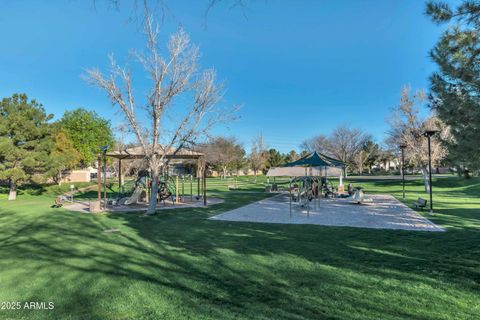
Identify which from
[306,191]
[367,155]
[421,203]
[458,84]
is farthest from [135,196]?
[367,155]

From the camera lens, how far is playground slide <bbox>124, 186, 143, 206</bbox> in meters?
15.1

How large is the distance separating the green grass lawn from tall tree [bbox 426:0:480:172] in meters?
1.98

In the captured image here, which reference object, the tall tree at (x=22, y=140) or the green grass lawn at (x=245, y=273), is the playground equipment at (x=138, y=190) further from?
the tall tree at (x=22, y=140)

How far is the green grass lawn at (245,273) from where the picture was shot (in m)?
3.39

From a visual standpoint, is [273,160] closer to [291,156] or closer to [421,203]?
[291,156]

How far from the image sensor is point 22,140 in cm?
1988

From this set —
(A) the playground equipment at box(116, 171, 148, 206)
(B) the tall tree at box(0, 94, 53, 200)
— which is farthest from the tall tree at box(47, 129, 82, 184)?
(A) the playground equipment at box(116, 171, 148, 206)

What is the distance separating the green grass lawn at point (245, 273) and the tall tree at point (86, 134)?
3123cm

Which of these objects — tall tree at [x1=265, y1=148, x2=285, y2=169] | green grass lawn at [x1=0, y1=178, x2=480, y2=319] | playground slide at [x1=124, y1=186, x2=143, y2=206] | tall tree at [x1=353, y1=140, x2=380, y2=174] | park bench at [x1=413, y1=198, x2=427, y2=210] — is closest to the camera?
green grass lawn at [x1=0, y1=178, x2=480, y2=319]

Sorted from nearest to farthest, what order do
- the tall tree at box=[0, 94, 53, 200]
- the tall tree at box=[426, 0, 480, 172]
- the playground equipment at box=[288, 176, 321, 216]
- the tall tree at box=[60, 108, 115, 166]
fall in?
the tall tree at box=[426, 0, 480, 172]
the playground equipment at box=[288, 176, 321, 216]
the tall tree at box=[0, 94, 53, 200]
the tall tree at box=[60, 108, 115, 166]

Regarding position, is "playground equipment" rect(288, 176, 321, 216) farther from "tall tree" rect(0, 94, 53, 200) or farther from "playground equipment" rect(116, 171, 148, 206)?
"tall tree" rect(0, 94, 53, 200)

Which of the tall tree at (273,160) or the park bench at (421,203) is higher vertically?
the tall tree at (273,160)

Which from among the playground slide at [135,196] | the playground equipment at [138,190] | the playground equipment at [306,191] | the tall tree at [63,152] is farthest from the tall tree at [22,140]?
the playground equipment at [306,191]

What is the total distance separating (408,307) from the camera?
3.40 meters
